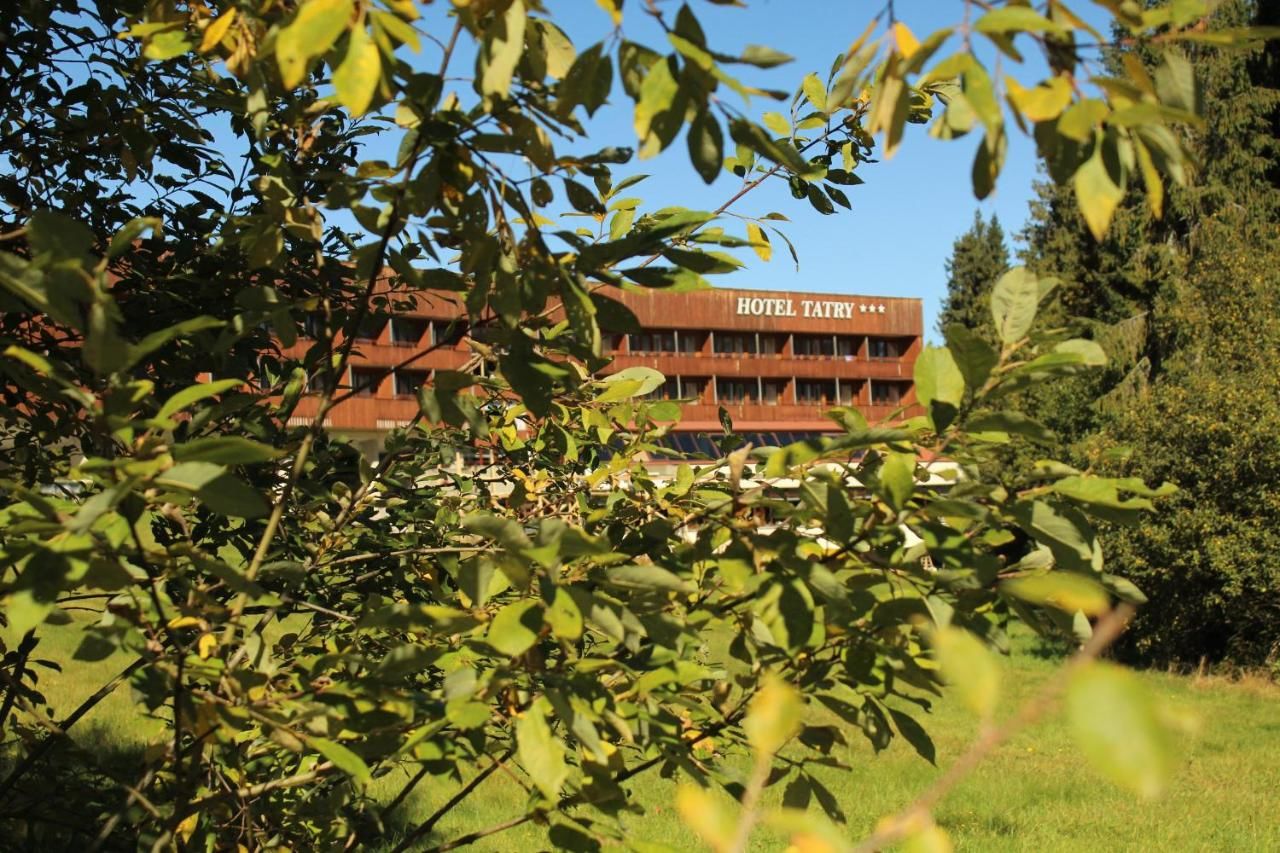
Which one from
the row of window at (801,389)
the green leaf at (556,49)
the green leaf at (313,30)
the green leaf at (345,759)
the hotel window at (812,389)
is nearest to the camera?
the green leaf at (313,30)

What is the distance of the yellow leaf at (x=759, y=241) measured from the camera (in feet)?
6.86

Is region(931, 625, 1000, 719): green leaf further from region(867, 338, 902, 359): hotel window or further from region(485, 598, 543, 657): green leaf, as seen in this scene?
region(867, 338, 902, 359): hotel window

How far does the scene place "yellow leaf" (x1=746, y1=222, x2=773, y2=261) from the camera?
209 cm

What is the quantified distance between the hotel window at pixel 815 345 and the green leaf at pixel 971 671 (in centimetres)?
4426

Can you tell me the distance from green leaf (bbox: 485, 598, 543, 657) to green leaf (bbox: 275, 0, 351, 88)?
660mm

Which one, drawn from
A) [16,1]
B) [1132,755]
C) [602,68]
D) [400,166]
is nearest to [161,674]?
[400,166]

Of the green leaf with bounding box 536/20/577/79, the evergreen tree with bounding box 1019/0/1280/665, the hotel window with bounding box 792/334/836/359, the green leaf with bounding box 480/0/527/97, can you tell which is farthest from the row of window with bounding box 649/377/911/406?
the green leaf with bounding box 480/0/527/97

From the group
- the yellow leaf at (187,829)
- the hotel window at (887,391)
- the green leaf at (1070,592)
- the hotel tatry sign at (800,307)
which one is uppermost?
the hotel tatry sign at (800,307)

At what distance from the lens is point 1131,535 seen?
16.3m


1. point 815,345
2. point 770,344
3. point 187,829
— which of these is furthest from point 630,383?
point 815,345

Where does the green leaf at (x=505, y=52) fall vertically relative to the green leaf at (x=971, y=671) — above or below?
above

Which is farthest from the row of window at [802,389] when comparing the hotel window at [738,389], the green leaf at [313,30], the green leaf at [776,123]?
the green leaf at [313,30]

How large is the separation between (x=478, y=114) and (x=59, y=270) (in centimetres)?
55

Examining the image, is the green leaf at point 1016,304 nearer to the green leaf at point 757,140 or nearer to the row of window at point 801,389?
the green leaf at point 757,140
